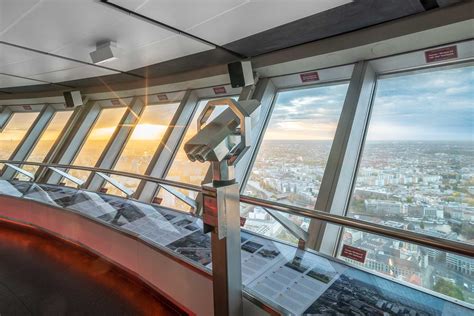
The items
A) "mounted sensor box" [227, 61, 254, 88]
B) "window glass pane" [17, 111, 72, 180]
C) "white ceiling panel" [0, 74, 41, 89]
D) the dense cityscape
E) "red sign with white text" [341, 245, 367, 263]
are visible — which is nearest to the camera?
"red sign with white text" [341, 245, 367, 263]

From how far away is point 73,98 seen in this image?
16.4 feet

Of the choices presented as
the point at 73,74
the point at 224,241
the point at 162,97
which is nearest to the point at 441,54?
the point at 224,241

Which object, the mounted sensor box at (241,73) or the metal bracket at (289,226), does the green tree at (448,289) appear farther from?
the mounted sensor box at (241,73)

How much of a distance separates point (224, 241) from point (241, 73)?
231cm

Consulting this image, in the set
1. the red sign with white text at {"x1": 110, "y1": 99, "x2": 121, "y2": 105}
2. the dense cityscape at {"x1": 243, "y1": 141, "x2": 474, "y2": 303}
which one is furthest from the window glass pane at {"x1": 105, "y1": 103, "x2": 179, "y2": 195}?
the dense cityscape at {"x1": 243, "y1": 141, "x2": 474, "y2": 303}

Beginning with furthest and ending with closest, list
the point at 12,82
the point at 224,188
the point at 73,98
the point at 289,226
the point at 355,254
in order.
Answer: the point at 73,98
the point at 12,82
the point at 289,226
the point at 355,254
the point at 224,188

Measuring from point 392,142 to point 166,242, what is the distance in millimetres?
2236

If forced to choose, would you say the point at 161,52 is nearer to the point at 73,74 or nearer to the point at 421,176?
the point at 73,74

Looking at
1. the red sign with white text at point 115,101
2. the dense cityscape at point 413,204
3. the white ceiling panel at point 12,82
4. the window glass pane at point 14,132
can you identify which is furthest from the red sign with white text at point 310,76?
the window glass pane at point 14,132

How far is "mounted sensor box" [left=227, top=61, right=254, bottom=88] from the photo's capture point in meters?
3.04

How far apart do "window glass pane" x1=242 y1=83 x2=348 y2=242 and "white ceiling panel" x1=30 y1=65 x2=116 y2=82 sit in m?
2.65

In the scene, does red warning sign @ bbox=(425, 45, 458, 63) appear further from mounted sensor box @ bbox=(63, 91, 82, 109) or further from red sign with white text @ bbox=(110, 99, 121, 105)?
mounted sensor box @ bbox=(63, 91, 82, 109)

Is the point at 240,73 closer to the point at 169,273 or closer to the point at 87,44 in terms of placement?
the point at 87,44

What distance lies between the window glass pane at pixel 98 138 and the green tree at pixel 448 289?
17.0 ft
